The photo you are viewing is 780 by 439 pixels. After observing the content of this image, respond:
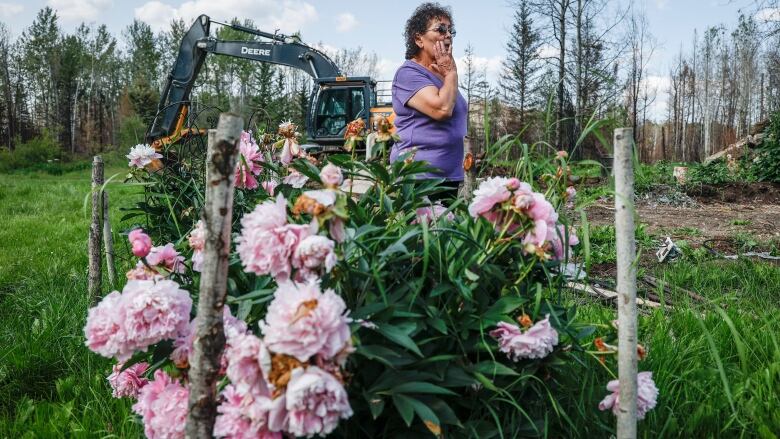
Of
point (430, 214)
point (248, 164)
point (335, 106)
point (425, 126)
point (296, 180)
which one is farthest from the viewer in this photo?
point (335, 106)

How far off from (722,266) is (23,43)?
147 feet

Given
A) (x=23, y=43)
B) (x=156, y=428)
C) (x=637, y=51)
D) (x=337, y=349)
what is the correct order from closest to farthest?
(x=337, y=349) → (x=156, y=428) → (x=637, y=51) → (x=23, y=43)

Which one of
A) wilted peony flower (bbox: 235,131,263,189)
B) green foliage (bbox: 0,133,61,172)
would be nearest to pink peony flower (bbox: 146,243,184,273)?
wilted peony flower (bbox: 235,131,263,189)

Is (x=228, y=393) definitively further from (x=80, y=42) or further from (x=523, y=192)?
(x=80, y=42)

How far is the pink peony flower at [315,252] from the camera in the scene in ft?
3.16

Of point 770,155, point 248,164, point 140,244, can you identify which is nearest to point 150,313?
point 140,244

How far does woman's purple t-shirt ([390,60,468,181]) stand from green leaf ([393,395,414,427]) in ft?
4.93

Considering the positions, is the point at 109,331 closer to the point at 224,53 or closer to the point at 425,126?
the point at 425,126

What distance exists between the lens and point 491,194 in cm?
130

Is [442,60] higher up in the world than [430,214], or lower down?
higher up

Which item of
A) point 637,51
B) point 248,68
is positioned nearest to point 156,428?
point 637,51

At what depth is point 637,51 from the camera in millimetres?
32375

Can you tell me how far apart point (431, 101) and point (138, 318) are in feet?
5.31

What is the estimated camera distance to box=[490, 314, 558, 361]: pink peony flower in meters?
1.21
